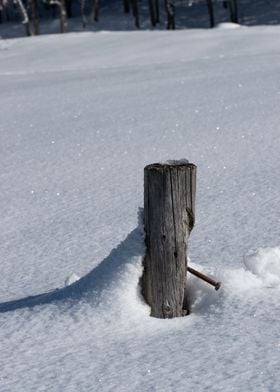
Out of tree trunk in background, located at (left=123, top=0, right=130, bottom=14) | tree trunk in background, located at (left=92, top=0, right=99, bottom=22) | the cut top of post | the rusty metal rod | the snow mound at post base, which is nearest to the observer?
the cut top of post

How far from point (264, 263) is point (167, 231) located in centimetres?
60

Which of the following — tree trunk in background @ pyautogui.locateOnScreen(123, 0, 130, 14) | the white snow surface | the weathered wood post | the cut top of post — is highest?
the cut top of post

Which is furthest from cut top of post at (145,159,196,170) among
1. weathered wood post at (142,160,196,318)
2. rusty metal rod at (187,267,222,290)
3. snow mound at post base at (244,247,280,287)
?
snow mound at post base at (244,247,280,287)

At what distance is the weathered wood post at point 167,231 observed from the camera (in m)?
3.60

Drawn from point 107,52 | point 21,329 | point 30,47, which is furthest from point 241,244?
point 30,47

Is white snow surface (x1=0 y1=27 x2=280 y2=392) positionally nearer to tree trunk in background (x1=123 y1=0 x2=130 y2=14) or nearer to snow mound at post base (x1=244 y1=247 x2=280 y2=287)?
snow mound at post base (x1=244 y1=247 x2=280 y2=287)

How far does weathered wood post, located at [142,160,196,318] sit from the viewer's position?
360cm

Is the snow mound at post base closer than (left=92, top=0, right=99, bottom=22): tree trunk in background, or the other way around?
the snow mound at post base

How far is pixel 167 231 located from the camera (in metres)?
3.71

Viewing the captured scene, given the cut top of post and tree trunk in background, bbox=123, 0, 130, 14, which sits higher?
the cut top of post

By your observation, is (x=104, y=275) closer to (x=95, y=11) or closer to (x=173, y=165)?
(x=173, y=165)

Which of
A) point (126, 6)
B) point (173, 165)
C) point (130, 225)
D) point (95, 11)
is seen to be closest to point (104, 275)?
point (173, 165)

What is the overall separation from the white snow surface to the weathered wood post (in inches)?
2.8

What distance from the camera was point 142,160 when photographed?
25.3 feet
